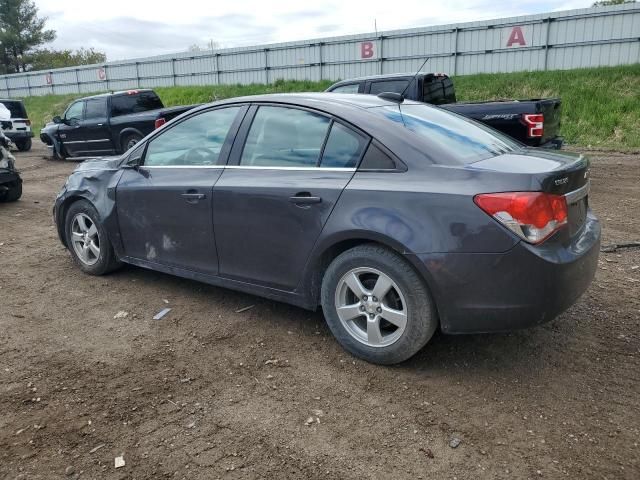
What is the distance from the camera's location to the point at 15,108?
18.2 meters

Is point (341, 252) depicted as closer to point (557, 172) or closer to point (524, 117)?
point (557, 172)

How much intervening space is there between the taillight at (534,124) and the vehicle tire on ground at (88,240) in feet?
18.2

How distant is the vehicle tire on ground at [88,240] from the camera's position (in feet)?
16.0

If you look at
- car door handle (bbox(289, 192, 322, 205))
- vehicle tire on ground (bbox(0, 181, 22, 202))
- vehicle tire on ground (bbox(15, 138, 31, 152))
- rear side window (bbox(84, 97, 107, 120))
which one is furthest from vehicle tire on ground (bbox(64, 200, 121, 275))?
vehicle tire on ground (bbox(15, 138, 31, 152))

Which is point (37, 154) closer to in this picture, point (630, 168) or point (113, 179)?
point (113, 179)

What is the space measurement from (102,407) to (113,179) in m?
2.30

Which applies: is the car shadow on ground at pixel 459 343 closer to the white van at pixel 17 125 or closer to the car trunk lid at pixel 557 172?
the car trunk lid at pixel 557 172

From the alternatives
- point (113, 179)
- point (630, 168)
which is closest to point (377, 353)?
point (113, 179)

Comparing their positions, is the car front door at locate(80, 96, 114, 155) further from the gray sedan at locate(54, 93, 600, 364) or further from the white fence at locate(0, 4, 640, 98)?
the white fence at locate(0, 4, 640, 98)

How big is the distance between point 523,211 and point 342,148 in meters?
1.20

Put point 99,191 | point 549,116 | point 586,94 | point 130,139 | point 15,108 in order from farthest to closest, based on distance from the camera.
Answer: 1. point 15,108
2. point 586,94
3. point 130,139
4. point 549,116
5. point 99,191

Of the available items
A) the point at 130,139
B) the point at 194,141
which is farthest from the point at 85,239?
the point at 130,139

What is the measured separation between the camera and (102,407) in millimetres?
3018

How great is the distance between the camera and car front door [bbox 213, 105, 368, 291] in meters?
3.45
